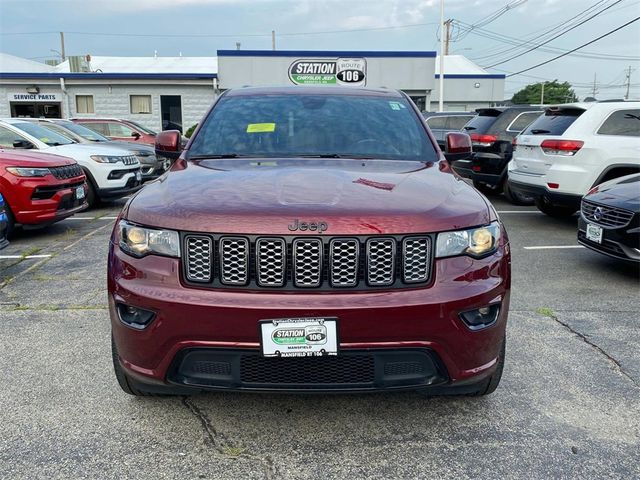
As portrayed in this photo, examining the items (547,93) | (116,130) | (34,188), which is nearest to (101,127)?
(116,130)

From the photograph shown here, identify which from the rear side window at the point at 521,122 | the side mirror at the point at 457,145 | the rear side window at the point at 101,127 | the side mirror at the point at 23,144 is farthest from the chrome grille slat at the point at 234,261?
the rear side window at the point at 101,127

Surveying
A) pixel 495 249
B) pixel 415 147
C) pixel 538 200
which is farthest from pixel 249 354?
pixel 538 200

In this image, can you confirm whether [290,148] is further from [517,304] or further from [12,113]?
[12,113]

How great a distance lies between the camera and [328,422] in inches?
111

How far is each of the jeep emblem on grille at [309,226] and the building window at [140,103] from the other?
89.7 feet

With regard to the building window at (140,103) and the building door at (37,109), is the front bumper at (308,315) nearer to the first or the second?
the building window at (140,103)

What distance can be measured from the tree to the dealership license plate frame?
73.7 metres

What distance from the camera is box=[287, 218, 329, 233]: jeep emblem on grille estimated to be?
7.60 feet

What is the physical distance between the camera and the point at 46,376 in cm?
330

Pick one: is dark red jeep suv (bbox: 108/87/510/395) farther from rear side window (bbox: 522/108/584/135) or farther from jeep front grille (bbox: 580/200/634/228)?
rear side window (bbox: 522/108/584/135)

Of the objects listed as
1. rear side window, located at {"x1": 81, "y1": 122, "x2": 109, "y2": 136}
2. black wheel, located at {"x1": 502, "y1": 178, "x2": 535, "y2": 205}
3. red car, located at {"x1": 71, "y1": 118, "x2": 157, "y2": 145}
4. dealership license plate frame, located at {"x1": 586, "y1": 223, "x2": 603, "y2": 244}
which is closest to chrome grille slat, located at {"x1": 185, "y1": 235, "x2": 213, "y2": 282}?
dealership license plate frame, located at {"x1": 586, "y1": 223, "x2": 603, "y2": 244}

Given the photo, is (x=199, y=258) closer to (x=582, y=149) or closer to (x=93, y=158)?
(x=582, y=149)

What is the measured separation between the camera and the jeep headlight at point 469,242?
7.89 feet

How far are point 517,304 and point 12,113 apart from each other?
30258 mm
